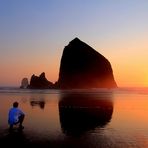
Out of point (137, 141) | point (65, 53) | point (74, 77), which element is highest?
point (65, 53)

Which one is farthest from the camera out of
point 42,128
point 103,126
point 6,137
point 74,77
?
point 74,77

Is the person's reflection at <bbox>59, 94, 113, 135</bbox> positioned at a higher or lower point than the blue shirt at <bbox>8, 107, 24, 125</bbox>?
lower

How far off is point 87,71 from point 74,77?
11.3 m

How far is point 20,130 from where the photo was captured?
20.5 m

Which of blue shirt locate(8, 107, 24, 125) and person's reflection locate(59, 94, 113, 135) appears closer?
blue shirt locate(8, 107, 24, 125)

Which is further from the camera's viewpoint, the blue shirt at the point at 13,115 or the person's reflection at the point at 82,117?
the person's reflection at the point at 82,117

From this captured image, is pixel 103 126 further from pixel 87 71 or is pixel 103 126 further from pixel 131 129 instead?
pixel 87 71

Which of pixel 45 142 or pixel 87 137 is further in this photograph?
pixel 87 137

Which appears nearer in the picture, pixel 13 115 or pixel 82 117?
pixel 13 115

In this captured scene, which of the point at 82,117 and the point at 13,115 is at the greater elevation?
the point at 13,115

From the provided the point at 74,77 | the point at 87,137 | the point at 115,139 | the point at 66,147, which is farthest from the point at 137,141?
the point at 74,77

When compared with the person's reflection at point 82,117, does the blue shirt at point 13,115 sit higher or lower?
higher

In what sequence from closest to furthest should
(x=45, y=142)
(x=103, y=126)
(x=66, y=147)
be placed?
(x=66, y=147)
(x=45, y=142)
(x=103, y=126)

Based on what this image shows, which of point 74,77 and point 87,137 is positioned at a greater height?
point 74,77
